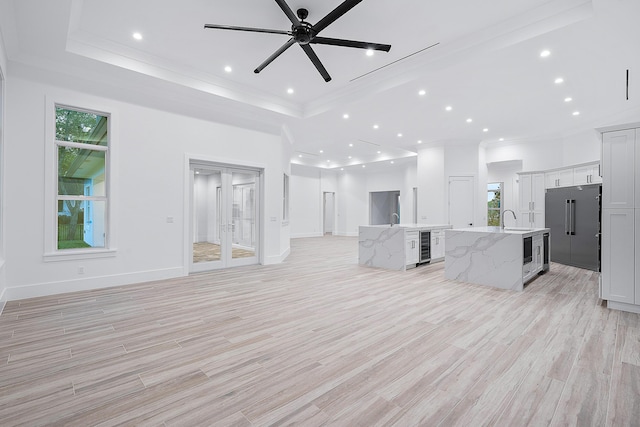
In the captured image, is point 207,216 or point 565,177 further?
point 565,177

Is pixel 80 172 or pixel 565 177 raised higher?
pixel 565 177

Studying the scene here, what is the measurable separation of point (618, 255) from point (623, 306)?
65 centimetres

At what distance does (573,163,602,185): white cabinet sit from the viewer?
7122 millimetres

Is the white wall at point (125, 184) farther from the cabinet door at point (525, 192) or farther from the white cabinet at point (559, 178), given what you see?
the white cabinet at point (559, 178)

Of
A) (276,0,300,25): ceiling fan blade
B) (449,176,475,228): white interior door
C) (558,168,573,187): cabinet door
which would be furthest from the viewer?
(449,176,475,228): white interior door

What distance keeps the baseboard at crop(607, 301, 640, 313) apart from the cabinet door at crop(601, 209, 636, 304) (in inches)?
3.2

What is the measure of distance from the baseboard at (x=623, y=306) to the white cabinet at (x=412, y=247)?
10.2ft

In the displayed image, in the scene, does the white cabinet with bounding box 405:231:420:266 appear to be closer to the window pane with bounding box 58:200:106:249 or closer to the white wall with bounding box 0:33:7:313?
the window pane with bounding box 58:200:106:249

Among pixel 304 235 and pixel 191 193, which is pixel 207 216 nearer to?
pixel 191 193

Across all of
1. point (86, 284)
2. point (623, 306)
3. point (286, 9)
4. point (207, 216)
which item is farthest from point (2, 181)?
point (623, 306)

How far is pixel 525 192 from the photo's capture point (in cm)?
878

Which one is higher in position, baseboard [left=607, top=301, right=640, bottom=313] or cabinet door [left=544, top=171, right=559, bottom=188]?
cabinet door [left=544, top=171, right=559, bottom=188]

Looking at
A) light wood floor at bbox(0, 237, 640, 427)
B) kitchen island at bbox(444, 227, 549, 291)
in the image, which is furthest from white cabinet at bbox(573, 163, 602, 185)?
light wood floor at bbox(0, 237, 640, 427)

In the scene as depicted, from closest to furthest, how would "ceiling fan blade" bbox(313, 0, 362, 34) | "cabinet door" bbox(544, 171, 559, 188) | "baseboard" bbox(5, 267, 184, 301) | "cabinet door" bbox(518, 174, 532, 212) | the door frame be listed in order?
1. "ceiling fan blade" bbox(313, 0, 362, 34)
2. "baseboard" bbox(5, 267, 184, 301)
3. the door frame
4. "cabinet door" bbox(544, 171, 559, 188)
5. "cabinet door" bbox(518, 174, 532, 212)
